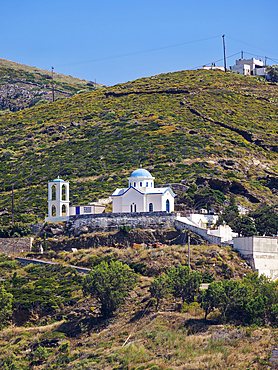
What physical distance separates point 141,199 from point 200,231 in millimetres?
9918

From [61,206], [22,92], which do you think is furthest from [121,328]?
[22,92]

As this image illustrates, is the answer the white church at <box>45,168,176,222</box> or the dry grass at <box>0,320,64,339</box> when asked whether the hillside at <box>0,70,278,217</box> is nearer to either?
the white church at <box>45,168,176,222</box>

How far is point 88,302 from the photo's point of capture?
168 ft

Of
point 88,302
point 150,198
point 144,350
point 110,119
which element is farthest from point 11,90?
point 144,350

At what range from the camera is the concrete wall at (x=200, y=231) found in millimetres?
57750

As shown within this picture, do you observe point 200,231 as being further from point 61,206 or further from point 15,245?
point 15,245

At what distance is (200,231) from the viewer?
58906 millimetres

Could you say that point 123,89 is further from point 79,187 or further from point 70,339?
point 70,339

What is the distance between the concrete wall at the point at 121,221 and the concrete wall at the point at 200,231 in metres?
0.95

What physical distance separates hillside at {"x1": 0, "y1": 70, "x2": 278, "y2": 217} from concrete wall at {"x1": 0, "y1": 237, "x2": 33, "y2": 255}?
53.1ft

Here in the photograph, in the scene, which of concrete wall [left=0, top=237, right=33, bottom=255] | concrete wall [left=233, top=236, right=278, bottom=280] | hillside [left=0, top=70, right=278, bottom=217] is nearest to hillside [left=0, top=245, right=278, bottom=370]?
concrete wall [left=233, top=236, right=278, bottom=280]

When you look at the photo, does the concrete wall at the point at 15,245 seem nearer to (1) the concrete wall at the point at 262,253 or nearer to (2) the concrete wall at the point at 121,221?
(2) the concrete wall at the point at 121,221

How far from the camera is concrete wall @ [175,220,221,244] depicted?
57.8 metres

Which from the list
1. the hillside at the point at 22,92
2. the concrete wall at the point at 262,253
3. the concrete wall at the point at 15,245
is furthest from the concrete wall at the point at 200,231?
the hillside at the point at 22,92
